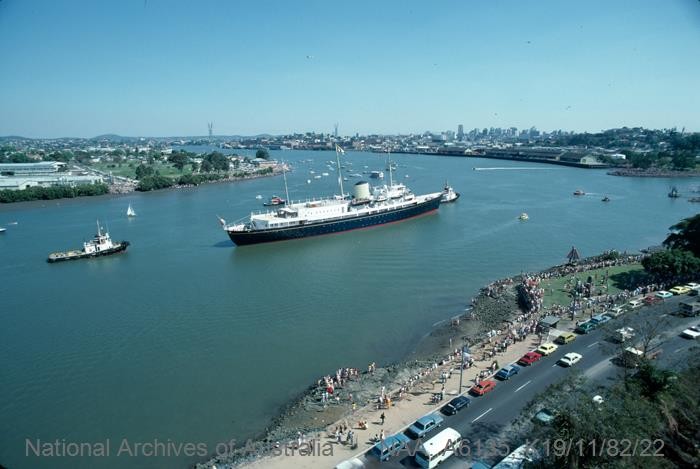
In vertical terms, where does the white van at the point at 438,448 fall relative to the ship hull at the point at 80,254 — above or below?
above

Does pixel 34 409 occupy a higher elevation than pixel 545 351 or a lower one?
lower

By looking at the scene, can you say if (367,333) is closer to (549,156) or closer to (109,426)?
(109,426)

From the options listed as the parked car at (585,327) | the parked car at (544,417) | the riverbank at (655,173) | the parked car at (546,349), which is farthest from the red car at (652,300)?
the riverbank at (655,173)

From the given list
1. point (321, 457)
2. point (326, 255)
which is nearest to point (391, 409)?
point (321, 457)

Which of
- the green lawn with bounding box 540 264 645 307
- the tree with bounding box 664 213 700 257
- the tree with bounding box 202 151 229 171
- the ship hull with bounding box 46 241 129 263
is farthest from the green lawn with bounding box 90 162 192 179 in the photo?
the tree with bounding box 664 213 700 257

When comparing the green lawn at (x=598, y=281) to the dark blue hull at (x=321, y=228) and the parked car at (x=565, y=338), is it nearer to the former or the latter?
the parked car at (x=565, y=338)

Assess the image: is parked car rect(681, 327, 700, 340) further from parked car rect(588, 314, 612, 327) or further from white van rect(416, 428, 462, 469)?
white van rect(416, 428, 462, 469)

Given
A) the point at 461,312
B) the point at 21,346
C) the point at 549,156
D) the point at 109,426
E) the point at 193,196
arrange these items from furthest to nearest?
the point at 549,156 → the point at 193,196 → the point at 461,312 → the point at 21,346 → the point at 109,426
